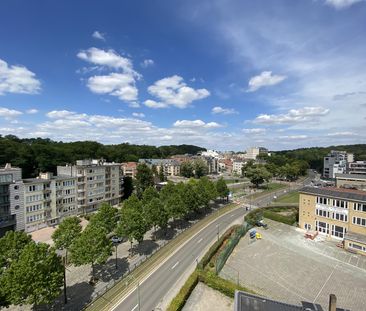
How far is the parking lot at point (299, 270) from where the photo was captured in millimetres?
32875

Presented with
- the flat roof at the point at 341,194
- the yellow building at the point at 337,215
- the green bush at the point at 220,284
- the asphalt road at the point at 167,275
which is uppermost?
the flat roof at the point at 341,194

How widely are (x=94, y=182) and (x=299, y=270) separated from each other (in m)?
62.7

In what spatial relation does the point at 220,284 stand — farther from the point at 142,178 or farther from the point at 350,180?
the point at 350,180

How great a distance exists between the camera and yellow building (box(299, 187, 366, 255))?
4934 cm

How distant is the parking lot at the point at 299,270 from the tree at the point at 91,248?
1939 centimetres

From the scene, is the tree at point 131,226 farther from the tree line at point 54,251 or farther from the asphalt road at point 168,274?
the asphalt road at point 168,274

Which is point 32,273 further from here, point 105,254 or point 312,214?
point 312,214

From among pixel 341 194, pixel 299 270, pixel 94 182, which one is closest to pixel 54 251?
pixel 299 270

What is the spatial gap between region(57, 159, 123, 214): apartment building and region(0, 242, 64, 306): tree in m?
47.2

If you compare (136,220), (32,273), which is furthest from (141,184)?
(32,273)

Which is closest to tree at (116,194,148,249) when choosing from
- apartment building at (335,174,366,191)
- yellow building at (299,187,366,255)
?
yellow building at (299,187,366,255)

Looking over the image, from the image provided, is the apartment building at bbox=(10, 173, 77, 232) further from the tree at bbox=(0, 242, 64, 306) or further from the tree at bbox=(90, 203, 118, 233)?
the tree at bbox=(0, 242, 64, 306)

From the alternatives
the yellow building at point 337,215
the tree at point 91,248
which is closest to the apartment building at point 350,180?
the yellow building at point 337,215

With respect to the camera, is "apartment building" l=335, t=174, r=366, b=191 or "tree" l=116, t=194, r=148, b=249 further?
"apartment building" l=335, t=174, r=366, b=191
